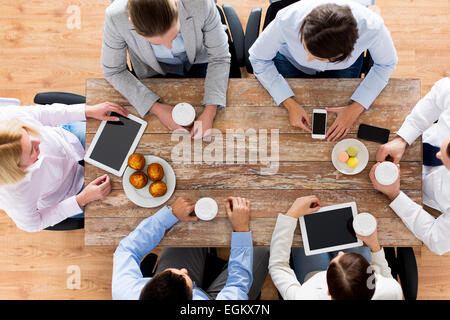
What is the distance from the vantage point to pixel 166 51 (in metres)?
1.68

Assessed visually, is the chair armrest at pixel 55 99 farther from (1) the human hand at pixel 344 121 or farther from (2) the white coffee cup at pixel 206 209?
(1) the human hand at pixel 344 121

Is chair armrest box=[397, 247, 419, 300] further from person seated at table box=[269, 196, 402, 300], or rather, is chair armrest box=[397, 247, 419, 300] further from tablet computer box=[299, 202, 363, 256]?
tablet computer box=[299, 202, 363, 256]

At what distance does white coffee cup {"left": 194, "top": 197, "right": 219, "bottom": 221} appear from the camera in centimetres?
151

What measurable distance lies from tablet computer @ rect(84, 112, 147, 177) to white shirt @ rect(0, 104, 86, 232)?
0.16 meters

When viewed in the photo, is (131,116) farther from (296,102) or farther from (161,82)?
(296,102)

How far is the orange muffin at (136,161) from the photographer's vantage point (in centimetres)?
152

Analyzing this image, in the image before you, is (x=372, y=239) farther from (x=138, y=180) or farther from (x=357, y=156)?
(x=138, y=180)

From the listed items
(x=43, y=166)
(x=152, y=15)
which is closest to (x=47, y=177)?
(x=43, y=166)

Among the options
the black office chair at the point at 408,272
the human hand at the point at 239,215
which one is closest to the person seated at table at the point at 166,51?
the human hand at the point at 239,215

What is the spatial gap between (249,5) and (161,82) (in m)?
1.24

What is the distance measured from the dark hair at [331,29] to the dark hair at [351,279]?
2.80ft

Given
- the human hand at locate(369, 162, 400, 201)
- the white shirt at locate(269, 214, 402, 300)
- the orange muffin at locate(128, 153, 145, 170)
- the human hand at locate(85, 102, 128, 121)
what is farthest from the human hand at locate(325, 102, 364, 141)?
the human hand at locate(85, 102, 128, 121)

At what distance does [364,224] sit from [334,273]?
0.26m

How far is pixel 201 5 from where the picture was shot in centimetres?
146
